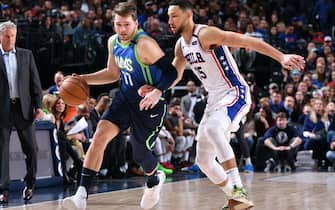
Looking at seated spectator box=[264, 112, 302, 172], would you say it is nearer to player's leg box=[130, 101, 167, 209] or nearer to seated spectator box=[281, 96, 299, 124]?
seated spectator box=[281, 96, 299, 124]

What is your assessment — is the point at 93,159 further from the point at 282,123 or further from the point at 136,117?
the point at 282,123

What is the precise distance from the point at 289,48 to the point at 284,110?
11.1 feet

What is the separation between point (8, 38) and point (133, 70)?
7.30ft

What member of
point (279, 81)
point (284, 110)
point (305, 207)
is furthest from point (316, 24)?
point (305, 207)

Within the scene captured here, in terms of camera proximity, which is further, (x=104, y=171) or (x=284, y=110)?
(x=284, y=110)

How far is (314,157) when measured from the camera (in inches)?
462

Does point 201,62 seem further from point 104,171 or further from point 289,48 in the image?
point 289,48

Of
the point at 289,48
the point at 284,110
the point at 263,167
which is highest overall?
the point at 289,48

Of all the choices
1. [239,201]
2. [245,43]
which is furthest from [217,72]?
[239,201]

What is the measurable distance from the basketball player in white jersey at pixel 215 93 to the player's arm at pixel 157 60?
0.49 meters

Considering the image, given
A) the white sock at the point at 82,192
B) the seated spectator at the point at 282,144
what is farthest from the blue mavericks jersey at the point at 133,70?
the seated spectator at the point at 282,144

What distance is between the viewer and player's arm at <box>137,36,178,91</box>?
5.52 m

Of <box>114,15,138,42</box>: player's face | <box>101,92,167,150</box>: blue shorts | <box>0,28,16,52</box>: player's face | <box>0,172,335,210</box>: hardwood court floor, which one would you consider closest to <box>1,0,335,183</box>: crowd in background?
<box>0,172,335,210</box>: hardwood court floor

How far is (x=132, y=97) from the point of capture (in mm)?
5730
